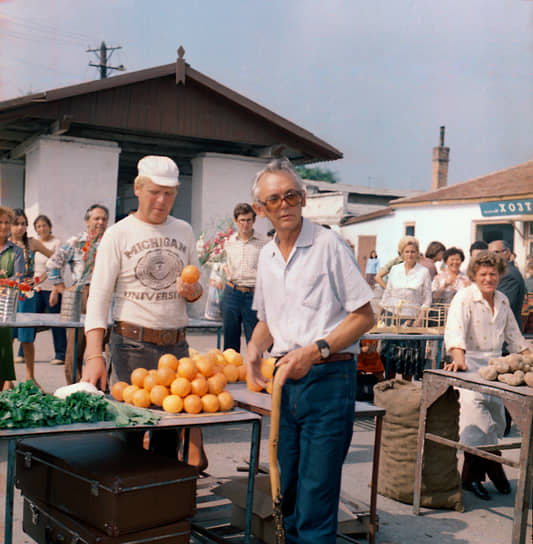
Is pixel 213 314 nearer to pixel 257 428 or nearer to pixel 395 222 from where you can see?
pixel 257 428

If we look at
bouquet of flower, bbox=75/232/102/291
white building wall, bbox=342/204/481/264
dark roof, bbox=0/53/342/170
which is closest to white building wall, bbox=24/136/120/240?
dark roof, bbox=0/53/342/170

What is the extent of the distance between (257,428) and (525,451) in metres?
1.80

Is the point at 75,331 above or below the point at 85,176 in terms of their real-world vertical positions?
below

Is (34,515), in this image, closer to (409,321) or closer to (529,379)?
(529,379)

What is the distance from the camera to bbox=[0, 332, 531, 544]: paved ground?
433 centimetres

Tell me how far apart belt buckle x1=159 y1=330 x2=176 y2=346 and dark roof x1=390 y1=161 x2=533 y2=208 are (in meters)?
21.7

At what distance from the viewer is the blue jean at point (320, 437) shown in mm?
2850

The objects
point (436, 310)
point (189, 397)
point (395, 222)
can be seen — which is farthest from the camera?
point (395, 222)

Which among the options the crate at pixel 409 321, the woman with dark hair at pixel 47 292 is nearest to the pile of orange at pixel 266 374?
the crate at pixel 409 321

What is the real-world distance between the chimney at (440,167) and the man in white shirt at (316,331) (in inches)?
1471

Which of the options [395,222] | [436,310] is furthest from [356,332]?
[395,222]

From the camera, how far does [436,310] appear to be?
26.4 feet

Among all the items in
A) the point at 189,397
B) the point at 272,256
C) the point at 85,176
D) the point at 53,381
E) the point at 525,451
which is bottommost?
the point at 53,381

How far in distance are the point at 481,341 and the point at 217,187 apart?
1016 cm
